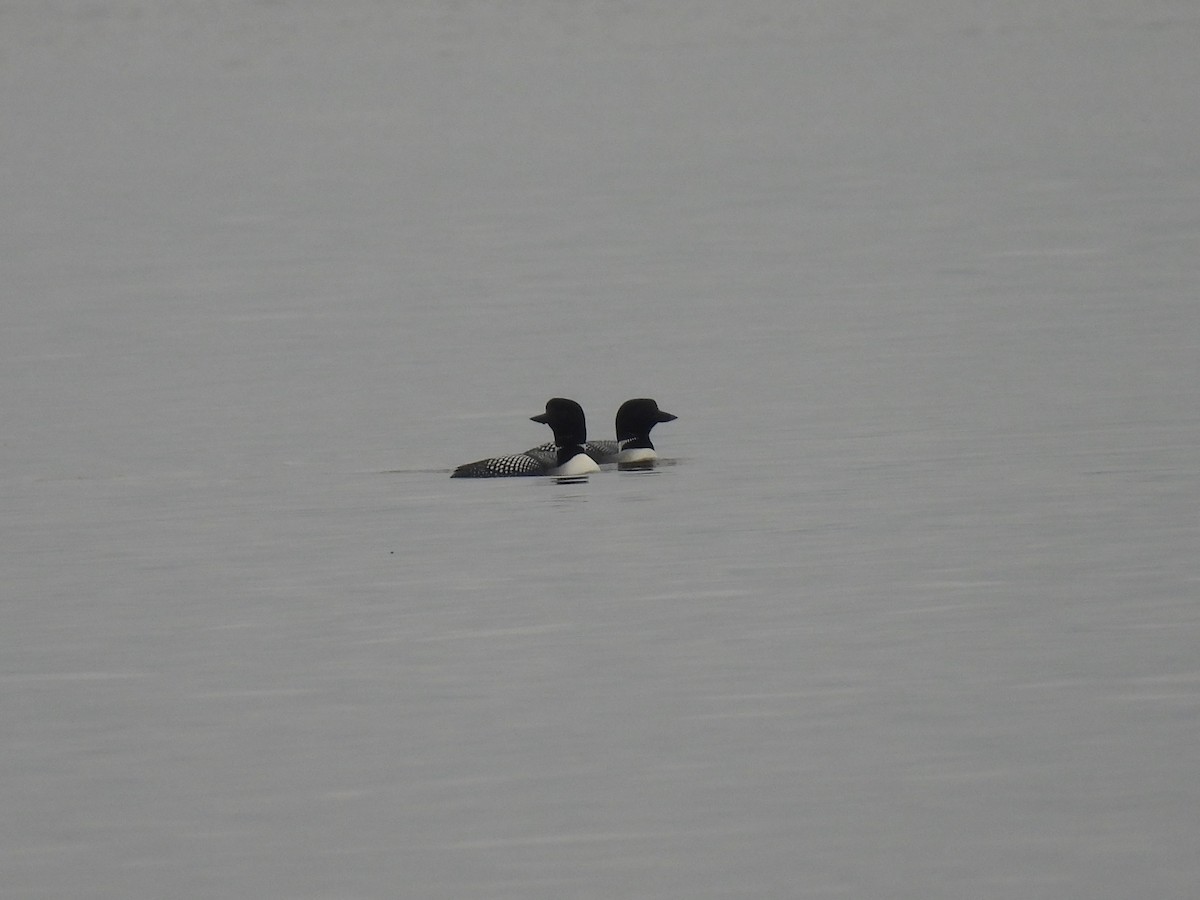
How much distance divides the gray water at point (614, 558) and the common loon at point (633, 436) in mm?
185

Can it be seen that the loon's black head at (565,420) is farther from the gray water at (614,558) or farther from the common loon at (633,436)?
the gray water at (614,558)

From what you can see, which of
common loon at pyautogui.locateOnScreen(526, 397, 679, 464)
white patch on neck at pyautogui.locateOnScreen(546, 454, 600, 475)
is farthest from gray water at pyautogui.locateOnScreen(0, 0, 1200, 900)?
white patch on neck at pyautogui.locateOnScreen(546, 454, 600, 475)

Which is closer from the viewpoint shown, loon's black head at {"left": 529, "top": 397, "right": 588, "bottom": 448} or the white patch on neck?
the white patch on neck

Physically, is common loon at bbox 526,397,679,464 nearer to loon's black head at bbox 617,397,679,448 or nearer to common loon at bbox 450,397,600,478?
loon's black head at bbox 617,397,679,448

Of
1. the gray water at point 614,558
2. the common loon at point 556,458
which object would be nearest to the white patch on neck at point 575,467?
the common loon at point 556,458

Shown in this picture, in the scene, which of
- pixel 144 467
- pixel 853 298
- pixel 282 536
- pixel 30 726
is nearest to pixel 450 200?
pixel 853 298

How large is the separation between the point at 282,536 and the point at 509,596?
75.2 inches

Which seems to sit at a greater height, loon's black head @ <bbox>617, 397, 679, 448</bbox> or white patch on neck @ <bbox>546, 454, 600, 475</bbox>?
loon's black head @ <bbox>617, 397, 679, 448</bbox>

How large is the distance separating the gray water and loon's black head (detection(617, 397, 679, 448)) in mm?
221

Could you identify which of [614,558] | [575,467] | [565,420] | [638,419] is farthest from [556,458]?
[614,558]

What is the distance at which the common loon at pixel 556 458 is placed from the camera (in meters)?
13.1

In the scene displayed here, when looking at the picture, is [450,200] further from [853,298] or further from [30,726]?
[30,726]

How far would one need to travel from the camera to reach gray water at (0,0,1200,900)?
700 centimetres

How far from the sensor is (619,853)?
681 centimetres
